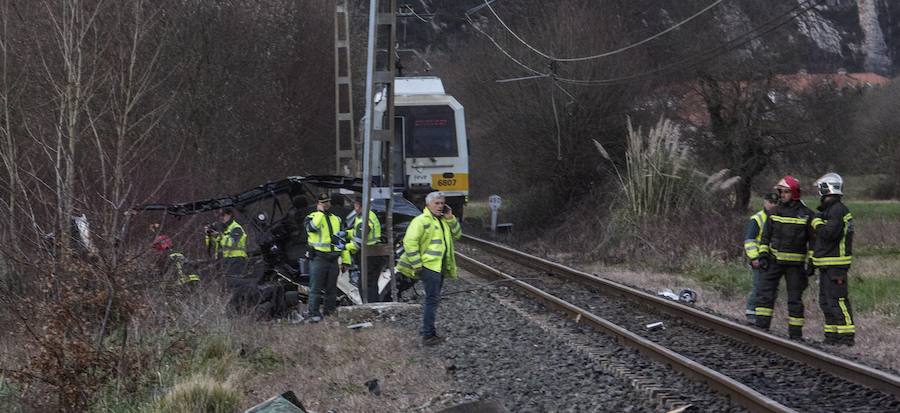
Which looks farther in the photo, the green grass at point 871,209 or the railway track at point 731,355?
the green grass at point 871,209

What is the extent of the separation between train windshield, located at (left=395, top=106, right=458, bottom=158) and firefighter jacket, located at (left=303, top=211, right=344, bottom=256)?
13455 millimetres

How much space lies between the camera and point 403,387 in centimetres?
941

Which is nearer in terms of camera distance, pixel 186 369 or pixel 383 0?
pixel 186 369

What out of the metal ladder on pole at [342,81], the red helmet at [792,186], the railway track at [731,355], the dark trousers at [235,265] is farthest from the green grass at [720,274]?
the metal ladder on pole at [342,81]

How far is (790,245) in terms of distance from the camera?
1129cm

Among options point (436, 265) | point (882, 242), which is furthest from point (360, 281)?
point (882, 242)

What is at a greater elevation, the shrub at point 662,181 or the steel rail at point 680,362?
the shrub at point 662,181

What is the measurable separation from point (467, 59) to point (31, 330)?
34.1 metres

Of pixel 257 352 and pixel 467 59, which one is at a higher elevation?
pixel 467 59

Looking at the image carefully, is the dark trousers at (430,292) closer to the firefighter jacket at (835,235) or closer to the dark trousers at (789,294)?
the dark trousers at (789,294)

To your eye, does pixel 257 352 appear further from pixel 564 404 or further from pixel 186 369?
pixel 564 404

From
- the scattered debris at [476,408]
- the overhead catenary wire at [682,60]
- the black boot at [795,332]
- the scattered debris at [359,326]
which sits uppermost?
the overhead catenary wire at [682,60]

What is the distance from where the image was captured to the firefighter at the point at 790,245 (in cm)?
1126

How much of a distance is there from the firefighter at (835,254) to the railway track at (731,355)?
0.74m
